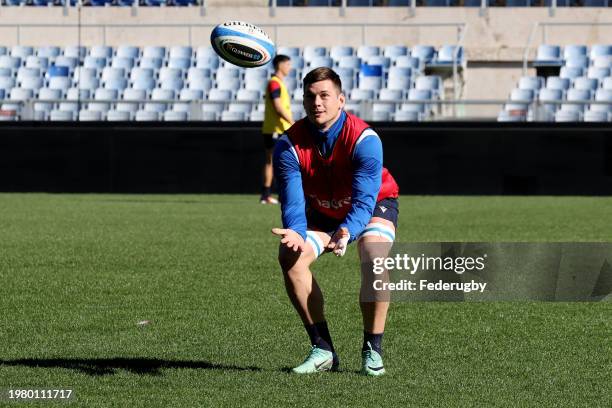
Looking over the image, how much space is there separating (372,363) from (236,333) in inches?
65.9

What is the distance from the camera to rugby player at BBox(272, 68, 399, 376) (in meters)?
6.82

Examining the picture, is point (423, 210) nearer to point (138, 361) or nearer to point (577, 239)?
point (577, 239)

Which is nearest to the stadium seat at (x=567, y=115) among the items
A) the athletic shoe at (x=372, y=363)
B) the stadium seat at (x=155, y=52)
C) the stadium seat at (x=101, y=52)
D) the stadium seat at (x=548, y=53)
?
the stadium seat at (x=548, y=53)

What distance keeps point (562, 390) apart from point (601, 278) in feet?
1.96

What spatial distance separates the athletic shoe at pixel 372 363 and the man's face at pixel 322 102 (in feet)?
3.93

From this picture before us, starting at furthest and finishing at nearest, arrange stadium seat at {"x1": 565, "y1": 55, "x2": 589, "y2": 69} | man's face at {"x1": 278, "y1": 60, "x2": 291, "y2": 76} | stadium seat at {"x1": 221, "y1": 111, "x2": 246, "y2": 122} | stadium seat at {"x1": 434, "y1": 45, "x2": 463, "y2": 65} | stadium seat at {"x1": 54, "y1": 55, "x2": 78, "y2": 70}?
stadium seat at {"x1": 54, "y1": 55, "x2": 78, "y2": 70} → stadium seat at {"x1": 434, "y1": 45, "x2": 463, "y2": 65} → stadium seat at {"x1": 565, "y1": 55, "x2": 589, "y2": 69} → stadium seat at {"x1": 221, "y1": 111, "x2": 246, "y2": 122} → man's face at {"x1": 278, "y1": 60, "x2": 291, "y2": 76}

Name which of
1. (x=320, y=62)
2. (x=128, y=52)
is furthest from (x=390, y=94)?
(x=128, y=52)

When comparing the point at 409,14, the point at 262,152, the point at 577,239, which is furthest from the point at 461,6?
the point at 577,239

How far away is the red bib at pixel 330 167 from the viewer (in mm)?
6949

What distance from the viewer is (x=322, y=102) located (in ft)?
22.4

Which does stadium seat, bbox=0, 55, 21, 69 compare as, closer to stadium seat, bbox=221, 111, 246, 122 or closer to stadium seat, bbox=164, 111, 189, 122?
stadium seat, bbox=164, 111, 189, 122

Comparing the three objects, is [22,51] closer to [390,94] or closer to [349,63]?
[349,63]

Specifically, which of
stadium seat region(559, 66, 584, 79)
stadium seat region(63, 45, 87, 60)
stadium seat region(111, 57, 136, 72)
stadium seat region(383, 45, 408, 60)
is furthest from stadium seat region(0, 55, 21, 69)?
stadium seat region(559, 66, 584, 79)

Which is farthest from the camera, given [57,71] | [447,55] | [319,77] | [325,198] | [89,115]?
[57,71]
